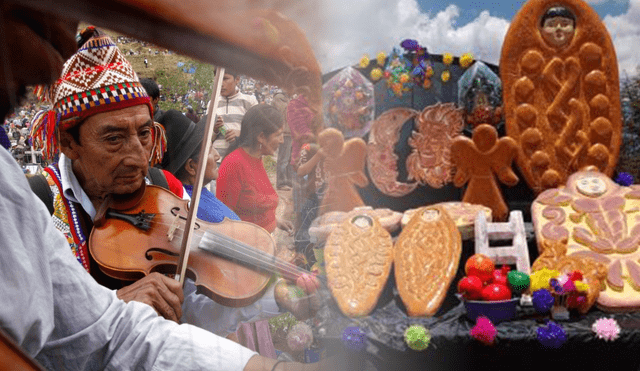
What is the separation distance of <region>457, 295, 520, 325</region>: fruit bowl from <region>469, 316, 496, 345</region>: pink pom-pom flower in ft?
0.10

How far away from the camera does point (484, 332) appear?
4.43 ft

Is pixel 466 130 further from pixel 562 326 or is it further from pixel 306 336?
pixel 306 336

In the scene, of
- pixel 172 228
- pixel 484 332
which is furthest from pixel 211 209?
pixel 484 332

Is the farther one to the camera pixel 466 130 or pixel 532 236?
pixel 466 130

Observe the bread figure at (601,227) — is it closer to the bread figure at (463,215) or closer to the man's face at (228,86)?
the bread figure at (463,215)

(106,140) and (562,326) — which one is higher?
(106,140)

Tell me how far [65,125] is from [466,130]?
172cm

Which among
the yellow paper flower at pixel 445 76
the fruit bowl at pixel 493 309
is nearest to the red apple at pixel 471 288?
the fruit bowl at pixel 493 309

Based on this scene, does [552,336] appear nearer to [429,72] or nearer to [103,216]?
[429,72]

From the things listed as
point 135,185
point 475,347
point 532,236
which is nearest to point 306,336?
point 135,185

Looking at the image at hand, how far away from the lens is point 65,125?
1.34ft

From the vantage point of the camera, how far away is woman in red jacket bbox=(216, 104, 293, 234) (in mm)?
420

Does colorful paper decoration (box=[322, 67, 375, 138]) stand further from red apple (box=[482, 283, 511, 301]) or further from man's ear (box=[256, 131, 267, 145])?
man's ear (box=[256, 131, 267, 145])

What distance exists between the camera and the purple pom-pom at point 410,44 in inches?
73.7
